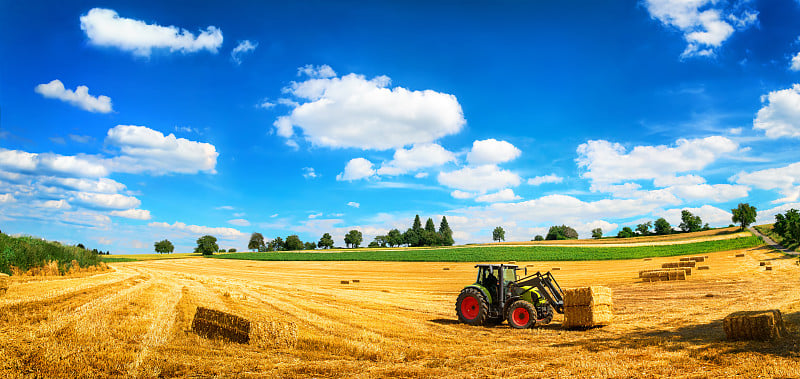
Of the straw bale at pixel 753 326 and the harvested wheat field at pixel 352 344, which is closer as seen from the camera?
the harvested wheat field at pixel 352 344

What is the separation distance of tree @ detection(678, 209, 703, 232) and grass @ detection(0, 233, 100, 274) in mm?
154481

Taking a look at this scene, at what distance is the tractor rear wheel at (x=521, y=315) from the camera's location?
13.5 metres

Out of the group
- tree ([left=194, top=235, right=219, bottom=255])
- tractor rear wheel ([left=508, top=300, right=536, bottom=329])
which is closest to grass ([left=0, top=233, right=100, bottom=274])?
tractor rear wheel ([left=508, top=300, right=536, bottom=329])

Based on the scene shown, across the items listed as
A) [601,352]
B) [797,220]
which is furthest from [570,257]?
[601,352]

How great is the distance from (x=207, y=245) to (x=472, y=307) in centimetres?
11087

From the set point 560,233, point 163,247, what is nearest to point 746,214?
point 560,233

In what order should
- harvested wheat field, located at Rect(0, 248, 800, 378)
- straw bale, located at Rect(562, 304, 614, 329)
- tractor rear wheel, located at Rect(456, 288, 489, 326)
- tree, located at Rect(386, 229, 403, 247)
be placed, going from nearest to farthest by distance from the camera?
harvested wheat field, located at Rect(0, 248, 800, 378) → straw bale, located at Rect(562, 304, 614, 329) → tractor rear wheel, located at Rect(456, 288, 489, 326) → tree, located at Rect(386, 229, 403, 247)

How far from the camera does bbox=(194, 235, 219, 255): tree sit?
111438 millimetres

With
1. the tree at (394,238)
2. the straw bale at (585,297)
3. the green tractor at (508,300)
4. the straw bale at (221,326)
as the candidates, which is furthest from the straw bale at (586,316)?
the tree at (394,238)

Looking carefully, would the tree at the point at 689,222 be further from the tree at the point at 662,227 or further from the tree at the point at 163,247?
the tree at the point at 163,247

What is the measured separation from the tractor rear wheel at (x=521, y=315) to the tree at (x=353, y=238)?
498 feet

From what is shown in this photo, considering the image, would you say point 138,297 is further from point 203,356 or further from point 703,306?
point 703,306

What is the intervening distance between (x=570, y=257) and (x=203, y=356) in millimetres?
57620

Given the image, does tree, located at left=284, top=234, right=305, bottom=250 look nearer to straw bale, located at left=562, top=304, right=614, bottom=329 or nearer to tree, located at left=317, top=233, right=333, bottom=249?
tree, located at left=317, top=233, right=333, bottom=249
